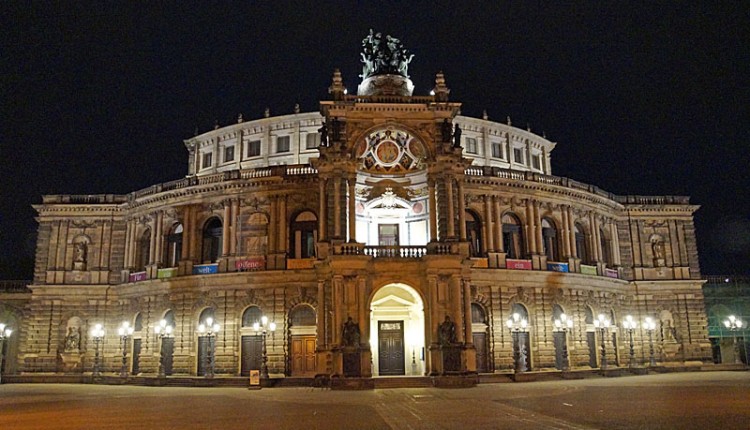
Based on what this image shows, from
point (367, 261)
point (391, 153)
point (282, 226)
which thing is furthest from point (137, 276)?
point (391, 153)

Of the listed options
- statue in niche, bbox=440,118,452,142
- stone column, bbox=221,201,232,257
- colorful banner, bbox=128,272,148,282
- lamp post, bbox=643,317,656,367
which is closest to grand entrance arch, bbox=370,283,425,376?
statue in niche, bbox=440,118,452,142

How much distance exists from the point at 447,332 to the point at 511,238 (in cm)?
1326

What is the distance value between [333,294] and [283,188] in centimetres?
1163

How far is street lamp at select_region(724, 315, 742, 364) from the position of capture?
51.6 m

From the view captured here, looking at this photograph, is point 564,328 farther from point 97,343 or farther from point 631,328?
point 97,343

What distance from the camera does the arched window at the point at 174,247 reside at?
46188mm

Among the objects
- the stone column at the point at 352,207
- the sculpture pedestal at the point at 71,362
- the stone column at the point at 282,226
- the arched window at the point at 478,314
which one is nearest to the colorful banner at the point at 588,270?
the arched window at the point at 478,314

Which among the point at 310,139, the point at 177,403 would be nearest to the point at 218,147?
the point at 310,139

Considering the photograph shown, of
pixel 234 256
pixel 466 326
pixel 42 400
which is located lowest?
pixel 42 400

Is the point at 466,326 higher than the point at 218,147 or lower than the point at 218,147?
lower

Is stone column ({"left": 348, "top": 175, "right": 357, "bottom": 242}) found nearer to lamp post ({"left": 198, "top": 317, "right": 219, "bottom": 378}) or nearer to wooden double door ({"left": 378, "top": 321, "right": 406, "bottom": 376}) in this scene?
wooden double door ({"left": 378, "top": 321, "right": 406, "bottom": 376})

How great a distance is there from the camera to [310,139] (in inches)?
2047

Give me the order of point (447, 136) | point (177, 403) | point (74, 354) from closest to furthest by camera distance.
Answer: point (177, 403)
point (447, 136)
point (74, 354)

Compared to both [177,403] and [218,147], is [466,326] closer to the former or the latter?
[177,403]
